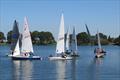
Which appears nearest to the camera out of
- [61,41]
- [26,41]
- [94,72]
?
[94,72]

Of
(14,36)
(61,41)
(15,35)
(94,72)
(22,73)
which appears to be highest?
(15,35)

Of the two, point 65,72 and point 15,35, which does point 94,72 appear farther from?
point 15,35

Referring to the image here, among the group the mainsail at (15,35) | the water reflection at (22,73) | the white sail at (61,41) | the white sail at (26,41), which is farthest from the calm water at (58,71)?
the mainsail at (15,35)

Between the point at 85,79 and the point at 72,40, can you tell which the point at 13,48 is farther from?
the point at 85,79

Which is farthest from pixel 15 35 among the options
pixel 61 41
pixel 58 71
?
pixel 58 71

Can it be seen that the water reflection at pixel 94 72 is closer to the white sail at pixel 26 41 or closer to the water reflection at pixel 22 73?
the water reflection at pixel 22 73

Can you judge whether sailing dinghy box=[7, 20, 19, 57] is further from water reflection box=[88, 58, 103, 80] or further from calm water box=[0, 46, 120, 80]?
water reflection box=[88, 58, 103, 80]

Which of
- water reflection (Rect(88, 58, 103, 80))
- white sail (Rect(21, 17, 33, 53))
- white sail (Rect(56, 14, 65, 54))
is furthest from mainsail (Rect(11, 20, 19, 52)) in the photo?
water reflection (Rect(88, 58, 103, 80))

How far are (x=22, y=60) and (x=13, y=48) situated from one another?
30.4 ft

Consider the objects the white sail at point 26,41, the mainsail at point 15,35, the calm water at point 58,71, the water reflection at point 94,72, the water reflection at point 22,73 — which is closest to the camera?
the water reflection at point 22,73

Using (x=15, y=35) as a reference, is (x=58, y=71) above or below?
below

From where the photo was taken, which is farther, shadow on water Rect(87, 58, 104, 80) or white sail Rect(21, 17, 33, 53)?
white sail Rect(21, 17, 33, 53)

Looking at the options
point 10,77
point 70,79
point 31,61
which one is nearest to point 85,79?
point 70,79

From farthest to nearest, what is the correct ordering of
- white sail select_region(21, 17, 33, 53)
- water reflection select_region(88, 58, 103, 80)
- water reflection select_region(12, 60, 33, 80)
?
white sail select_region(21, 17, 33, 53)
water reflection select_region(88, 58, 103, 80)
water reflection select_region(12, 60, 33, 80)
